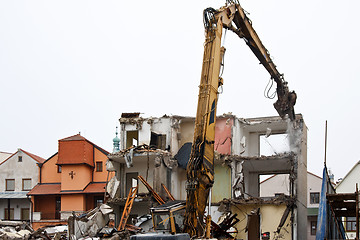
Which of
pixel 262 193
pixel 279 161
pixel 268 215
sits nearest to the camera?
pixel 268 215

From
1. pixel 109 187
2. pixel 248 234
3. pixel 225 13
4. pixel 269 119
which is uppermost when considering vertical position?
pixel 225 13

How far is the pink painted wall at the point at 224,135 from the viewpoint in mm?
36500

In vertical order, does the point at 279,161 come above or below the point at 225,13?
below

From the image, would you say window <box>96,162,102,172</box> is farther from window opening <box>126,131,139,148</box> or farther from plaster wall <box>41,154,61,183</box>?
window opening <box>126,131,139,148</box>

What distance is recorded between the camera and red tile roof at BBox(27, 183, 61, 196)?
Answer: 50.8 meters

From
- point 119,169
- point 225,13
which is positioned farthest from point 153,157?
point 225,13

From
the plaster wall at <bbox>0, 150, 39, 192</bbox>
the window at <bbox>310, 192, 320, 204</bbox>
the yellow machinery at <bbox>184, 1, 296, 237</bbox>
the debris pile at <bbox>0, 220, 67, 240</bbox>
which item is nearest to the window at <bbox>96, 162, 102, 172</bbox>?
the plaster wall at <bbox>0, 150, 39, 192</bbox>

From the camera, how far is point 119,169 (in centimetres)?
3747

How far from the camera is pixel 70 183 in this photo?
164ft

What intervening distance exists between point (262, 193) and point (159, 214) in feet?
105

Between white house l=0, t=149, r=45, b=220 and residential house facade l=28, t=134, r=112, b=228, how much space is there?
2.32 meters

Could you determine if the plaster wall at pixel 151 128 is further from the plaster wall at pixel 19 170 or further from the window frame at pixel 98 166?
the plaster wall at pixel 19 170

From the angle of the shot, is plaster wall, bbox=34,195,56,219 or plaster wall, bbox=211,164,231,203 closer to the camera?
plaster wall, bbox=211,164,231,203

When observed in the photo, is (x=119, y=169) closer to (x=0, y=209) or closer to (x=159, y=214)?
(x=159, y=214)
